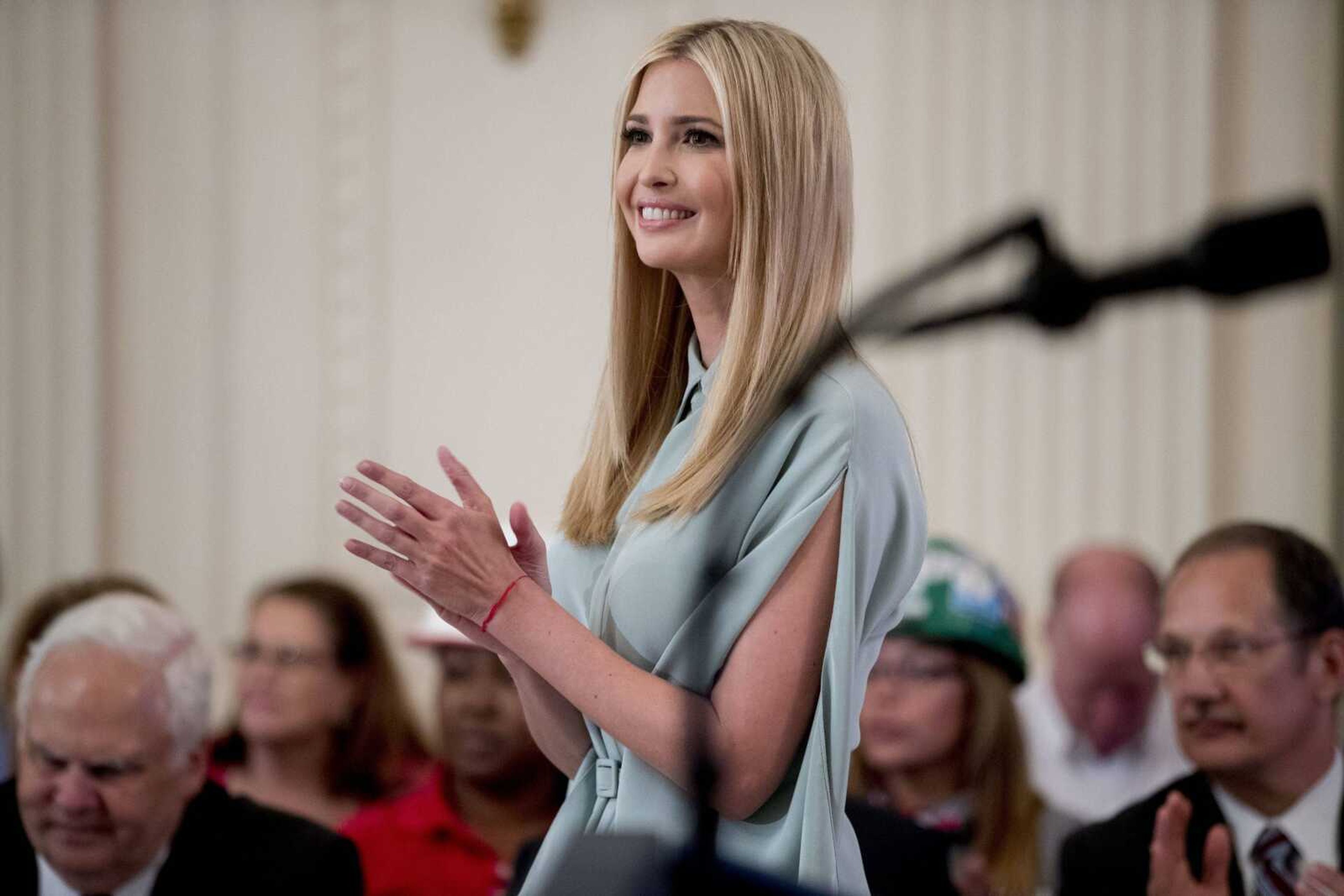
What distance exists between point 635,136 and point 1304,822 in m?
1.47

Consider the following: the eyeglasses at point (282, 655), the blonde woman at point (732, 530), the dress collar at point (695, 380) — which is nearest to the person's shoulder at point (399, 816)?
the eyeglasses at point (282, 655)

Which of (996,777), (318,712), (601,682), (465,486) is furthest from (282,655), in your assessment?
(601,682)

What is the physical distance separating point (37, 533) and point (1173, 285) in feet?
16.6

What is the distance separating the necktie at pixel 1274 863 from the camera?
2463 mm

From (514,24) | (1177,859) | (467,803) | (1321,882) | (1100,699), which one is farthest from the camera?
(514,24)

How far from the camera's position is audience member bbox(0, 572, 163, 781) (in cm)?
337

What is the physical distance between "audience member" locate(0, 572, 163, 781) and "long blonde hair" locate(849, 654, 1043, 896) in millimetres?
1476

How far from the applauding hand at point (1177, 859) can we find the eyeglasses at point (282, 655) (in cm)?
235

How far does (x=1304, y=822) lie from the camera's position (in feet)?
8.32

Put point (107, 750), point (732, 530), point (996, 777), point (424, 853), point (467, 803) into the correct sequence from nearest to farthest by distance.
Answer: point (732, 530) < point (107, 750) < point (996, 777) < point (424, 853) < point (467, 803)

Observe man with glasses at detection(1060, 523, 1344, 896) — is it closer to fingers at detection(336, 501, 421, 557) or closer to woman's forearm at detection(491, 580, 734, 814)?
woman's forearm at detection(491, 580, 734, 814)

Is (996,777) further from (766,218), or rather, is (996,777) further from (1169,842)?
(766,218)

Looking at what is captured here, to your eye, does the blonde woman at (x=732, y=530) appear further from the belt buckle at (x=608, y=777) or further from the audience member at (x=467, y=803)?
the audience member at (x=467, y=803)

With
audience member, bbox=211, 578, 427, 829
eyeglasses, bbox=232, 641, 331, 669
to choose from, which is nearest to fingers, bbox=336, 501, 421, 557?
audience member, bbox=211, 578, 427, 829
